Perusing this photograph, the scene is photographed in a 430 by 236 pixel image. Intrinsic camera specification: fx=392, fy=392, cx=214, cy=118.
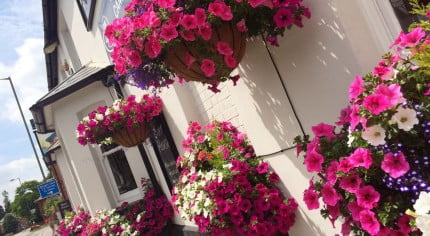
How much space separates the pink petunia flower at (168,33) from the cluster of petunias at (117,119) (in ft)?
11.9

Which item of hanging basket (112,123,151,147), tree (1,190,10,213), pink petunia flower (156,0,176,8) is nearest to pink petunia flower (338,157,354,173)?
pink petunia flower (156,0,176,8)

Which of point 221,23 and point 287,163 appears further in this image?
point 287,163

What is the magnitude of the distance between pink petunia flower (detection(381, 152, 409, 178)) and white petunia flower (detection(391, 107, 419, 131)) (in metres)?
0.13

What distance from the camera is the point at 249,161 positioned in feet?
13.0

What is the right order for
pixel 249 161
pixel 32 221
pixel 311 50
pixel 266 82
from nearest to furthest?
pixel 311 50 < pixel 266 82 < pixel 249 161 < pixel 32 221

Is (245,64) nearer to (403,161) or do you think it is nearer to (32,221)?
(403,161)

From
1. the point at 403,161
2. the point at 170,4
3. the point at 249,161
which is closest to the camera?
the point at 403,161

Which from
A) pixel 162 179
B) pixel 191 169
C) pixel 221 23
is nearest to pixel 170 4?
pixel 221 23

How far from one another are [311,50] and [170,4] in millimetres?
968

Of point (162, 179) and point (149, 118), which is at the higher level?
point (149, 118)

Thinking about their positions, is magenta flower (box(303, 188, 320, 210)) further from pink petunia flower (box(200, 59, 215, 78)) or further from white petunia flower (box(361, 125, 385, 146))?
pink petunia flower (box(200, 59, 215, 78))

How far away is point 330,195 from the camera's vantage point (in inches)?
80.1

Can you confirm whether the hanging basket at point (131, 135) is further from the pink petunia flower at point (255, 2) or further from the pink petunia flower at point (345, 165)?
Answer: the pink petunia flower at point (345, 165)

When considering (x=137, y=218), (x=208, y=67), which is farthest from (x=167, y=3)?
(x=137, y=218)
